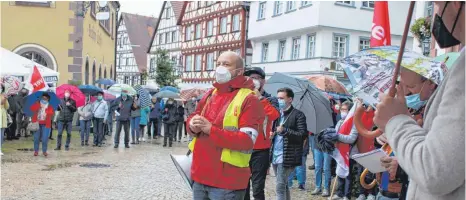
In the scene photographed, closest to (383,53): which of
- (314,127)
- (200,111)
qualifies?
(200,111)

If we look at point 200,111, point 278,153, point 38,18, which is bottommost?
point 278,153

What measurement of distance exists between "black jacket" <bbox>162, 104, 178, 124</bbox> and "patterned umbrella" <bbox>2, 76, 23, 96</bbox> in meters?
4.72

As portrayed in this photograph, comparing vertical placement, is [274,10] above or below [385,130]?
above

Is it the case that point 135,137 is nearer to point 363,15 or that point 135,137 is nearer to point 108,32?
point 363,15

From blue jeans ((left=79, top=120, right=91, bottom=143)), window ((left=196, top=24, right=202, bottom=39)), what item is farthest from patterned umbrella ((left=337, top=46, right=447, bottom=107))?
window ((left=196, top=24, right=202, bottom=39))

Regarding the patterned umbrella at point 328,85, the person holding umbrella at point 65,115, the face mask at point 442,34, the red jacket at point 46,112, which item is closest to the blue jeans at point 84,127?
the person holding umbrella at point 65,115

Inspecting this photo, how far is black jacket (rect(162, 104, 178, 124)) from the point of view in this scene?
697 inches

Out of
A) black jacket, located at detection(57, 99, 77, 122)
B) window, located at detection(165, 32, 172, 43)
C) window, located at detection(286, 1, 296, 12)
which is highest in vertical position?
window, located at detection(286, 1, 296, 12)

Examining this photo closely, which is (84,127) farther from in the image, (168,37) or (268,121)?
(168,37)

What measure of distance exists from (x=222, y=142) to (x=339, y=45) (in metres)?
27.6

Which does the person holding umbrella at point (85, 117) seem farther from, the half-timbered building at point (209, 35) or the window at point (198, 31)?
the window at point (198, 31)

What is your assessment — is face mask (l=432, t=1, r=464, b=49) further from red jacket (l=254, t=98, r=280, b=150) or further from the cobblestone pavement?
the cobblestone pavement

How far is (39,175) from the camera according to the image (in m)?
10.1

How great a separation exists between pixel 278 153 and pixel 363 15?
25.2 metres
